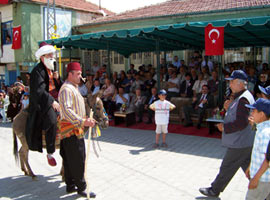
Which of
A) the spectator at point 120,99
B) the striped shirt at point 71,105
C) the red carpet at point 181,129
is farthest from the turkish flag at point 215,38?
the striped shirt at point 71,105

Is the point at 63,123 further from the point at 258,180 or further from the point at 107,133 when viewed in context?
the point at 107,133

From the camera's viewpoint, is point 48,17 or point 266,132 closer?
point 266,132

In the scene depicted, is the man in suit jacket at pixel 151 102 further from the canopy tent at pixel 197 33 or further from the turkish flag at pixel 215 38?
the turkish flag at pixel 215 38

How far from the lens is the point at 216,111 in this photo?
8.29 m

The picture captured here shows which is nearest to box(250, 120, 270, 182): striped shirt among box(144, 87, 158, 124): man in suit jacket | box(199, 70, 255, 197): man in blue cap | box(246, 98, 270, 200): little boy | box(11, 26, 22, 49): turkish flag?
box(246, 98, 270, 200): little boy

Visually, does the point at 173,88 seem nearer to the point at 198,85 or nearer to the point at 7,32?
the point at 198,85

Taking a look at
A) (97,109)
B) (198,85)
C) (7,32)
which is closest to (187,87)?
(198,85)

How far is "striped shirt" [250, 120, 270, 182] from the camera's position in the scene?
110 inches

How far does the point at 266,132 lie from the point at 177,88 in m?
8.19

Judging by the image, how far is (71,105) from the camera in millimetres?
3961

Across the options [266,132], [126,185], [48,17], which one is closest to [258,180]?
[266,132]

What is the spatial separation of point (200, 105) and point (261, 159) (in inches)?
240

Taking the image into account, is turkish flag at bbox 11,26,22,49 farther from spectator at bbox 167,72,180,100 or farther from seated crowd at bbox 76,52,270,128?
spectator at bbox 167,72,180,100

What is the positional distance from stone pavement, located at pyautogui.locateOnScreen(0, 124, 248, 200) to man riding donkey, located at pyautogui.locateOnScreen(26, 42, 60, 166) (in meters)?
0.84
